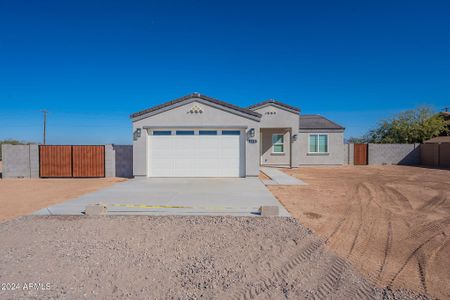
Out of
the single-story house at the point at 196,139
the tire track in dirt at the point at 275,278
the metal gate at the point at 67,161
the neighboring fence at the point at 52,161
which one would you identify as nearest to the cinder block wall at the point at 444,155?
the single-story house at the point at 196,139

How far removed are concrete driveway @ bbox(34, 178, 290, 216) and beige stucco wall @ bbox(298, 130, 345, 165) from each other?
10312 millimetres

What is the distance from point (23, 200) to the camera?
7.63 metres

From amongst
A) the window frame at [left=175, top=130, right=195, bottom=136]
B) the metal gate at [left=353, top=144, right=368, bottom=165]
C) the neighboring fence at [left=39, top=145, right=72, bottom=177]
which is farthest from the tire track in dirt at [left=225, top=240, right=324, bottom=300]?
the metal gate at [left=353, top=144, right=368, bottom=165]

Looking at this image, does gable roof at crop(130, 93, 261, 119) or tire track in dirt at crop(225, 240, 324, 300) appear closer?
tire track in dirt at crop(225, 240, 324, 300)

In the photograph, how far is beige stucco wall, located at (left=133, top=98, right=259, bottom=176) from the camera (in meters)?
11.7

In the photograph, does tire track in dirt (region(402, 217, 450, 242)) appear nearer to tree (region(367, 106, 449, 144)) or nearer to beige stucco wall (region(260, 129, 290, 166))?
beige stucco wall (region(260, 129, 290, 166))

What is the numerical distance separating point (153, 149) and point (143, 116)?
1.79 meters

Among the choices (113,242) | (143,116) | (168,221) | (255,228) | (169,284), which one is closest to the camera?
(169,284)

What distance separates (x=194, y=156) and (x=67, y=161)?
293 inches

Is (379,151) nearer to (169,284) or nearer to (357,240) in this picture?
(357,240)

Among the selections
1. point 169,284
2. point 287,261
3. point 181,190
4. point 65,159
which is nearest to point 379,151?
point 181,190

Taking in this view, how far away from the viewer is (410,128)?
24.9 m

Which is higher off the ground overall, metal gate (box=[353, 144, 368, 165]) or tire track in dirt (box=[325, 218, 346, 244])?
metal gate (box=[353, 144, 368, 165])

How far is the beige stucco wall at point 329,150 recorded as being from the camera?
18.7 meters
